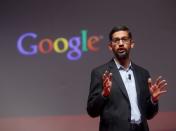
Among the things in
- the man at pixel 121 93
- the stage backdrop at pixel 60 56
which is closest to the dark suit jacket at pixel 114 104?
the man at pixel 121 93

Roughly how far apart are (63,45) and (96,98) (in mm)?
1861

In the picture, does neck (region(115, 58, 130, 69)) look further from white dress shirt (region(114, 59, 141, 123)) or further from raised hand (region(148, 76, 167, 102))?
raised hand (region(148, 76, 167, 102))

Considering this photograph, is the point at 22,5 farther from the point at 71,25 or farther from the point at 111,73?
the point at 111,73

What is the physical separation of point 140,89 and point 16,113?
201 cm

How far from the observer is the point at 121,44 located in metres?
2.43

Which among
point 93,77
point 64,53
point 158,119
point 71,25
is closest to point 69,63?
point 64,53

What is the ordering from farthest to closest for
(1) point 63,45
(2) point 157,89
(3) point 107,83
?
(1) point 63,45
(2) point 157,89
(3) point 107,83

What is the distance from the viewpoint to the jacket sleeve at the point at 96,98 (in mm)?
2324

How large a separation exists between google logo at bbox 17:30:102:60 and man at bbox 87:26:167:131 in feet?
5.36

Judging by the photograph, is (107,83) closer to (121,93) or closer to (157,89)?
(121,93)

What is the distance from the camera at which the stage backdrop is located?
410 centimetres

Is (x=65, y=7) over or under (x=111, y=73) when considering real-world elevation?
over

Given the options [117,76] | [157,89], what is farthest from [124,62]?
[157,89]

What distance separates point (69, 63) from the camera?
412cm
